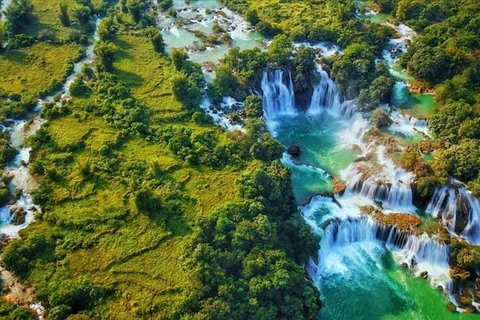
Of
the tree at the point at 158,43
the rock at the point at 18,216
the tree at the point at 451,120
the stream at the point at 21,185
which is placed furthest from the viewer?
the tree at the point at 158,43

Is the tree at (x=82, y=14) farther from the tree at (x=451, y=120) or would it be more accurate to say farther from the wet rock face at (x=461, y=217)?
the wet rock face at (x=461, y=217)

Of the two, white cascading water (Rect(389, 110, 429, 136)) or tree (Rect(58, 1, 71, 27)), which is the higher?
tree (Rect(58, 1, 71, 27))

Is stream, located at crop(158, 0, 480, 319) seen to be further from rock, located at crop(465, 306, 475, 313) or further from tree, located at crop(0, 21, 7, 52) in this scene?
tree, located at crop(0, 21, 7, 52)

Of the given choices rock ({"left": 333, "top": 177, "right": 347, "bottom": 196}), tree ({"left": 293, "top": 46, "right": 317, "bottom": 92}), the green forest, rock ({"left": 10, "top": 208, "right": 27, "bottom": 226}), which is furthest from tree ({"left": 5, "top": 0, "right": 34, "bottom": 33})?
rock ({"left": 333, "top": 177, "right": 347, "bottom": 196})

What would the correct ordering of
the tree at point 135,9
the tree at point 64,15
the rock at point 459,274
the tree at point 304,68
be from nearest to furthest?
the rock at point 459,274, the tree at point 304,68, the tree at point 64,15, the tree at point 135,9

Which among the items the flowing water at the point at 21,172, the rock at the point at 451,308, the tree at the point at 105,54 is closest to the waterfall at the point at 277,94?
the tree at the point at 105,54

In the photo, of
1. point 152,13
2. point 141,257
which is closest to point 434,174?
point 141,257

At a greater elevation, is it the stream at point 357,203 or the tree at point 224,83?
the tree at point 224,83
